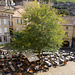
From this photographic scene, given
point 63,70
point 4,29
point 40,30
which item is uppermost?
point 40,30

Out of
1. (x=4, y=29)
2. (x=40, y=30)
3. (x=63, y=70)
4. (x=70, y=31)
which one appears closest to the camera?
(x=40, y=30)

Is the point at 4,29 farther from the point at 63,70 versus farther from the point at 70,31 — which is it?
the point at 63,70

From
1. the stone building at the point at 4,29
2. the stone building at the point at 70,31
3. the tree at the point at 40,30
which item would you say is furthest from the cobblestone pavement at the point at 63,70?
the stone building at the point at 4,29

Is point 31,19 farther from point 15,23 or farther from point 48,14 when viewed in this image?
point 15,23

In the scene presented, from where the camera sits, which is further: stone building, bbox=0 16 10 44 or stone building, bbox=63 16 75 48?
stone building, bbox=0 16 10 44

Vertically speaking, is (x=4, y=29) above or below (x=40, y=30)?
below

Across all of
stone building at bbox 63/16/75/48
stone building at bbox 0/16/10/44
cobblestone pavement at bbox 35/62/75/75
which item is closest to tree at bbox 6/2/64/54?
cobblestone pavement at bbox 35/62/75/75

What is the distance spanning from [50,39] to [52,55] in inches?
262

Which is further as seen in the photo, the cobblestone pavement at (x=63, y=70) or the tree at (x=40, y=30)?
the cobblestone pavement at (x=63, y=70)

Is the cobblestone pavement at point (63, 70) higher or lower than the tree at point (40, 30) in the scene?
lower

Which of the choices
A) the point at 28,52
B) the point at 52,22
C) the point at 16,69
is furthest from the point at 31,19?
the point at 16,69

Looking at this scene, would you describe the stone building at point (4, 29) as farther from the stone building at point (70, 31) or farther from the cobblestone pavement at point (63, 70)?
the cobblestone pavement at point (63, 70)

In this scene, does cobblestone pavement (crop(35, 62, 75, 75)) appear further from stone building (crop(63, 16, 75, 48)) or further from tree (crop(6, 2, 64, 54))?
stone building (crop(63, 16, 75, 48))

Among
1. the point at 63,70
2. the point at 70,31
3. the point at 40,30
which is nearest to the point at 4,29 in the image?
the point at 40,30
